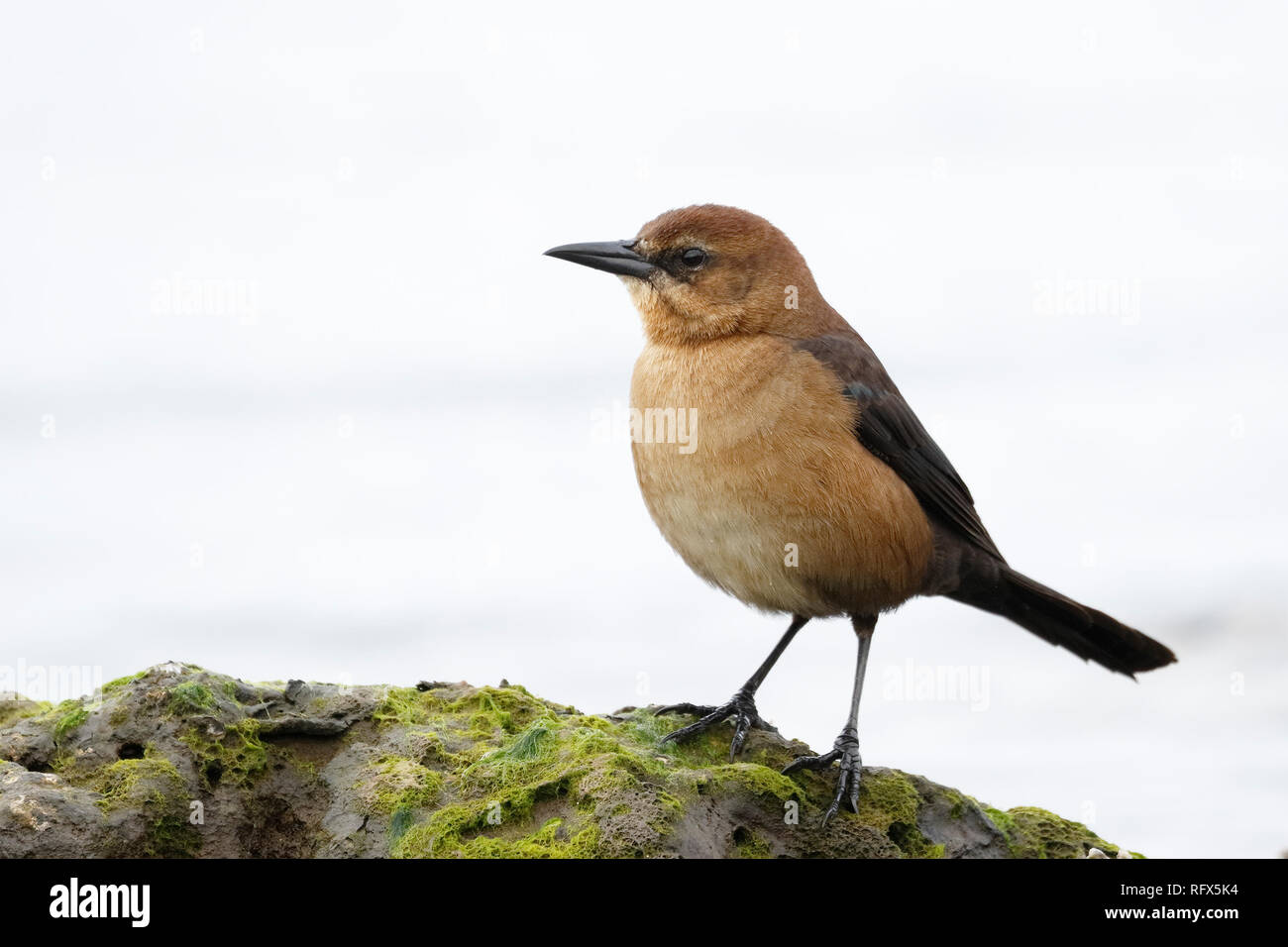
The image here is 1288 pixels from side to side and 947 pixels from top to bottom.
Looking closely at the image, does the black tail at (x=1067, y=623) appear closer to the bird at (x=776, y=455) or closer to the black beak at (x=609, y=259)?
the bird at (x=776, y=455)

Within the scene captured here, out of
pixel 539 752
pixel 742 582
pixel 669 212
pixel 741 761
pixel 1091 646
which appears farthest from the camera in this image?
pixel 1091 646

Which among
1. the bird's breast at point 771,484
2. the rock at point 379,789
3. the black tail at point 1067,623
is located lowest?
the rock at point 379,789

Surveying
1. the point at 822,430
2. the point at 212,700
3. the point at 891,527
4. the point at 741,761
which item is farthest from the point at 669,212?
the point at 212,700

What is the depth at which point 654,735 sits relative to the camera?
17.4 ft

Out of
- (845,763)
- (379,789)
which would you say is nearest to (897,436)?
(845,763)

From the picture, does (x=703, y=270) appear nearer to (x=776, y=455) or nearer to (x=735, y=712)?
(x=776, y=455)

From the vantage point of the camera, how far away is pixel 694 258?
20.1 ft

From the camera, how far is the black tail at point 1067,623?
6652 millimetres

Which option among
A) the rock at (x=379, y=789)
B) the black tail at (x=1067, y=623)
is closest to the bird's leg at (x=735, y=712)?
the rock at (x=379, y=789)

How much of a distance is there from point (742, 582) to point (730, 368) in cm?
93

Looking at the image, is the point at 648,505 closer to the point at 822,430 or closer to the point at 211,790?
the point at 822,430

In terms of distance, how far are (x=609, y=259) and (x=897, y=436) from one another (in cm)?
153

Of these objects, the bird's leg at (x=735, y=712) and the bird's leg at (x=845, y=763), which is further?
the bird's leg at (x=735, y=712)

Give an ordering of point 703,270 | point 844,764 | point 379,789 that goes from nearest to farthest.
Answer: point 379,789 < point 844,764 < point 703,270
